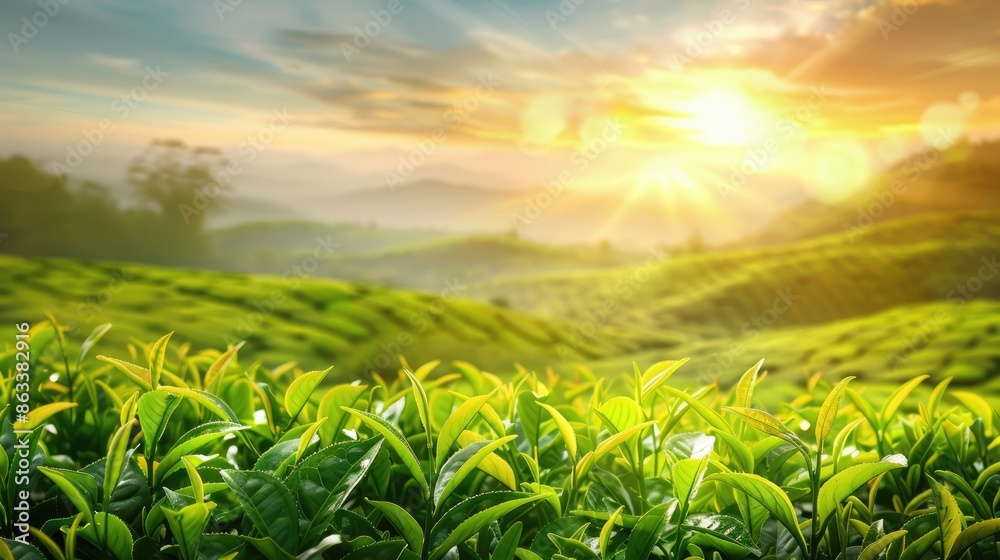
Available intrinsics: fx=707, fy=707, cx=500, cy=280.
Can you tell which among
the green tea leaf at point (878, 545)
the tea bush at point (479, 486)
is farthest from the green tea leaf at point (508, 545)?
the green tea leaf at point (878, 545)

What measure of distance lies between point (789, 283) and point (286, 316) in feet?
9.69

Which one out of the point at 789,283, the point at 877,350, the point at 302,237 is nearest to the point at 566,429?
the point at 877,350

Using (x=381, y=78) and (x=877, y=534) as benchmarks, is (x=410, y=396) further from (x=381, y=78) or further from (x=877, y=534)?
(x=381, y=78)

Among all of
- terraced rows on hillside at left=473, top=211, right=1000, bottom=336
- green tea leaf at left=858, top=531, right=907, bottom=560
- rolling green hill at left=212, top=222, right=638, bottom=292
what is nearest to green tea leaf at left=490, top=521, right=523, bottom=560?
green tea leaf at left=858, top=531, right=907, bottom=560

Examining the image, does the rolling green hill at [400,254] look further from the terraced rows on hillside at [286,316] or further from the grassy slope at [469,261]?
the terraced rows on hillside at [286,316]

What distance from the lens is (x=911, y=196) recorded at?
457 cm

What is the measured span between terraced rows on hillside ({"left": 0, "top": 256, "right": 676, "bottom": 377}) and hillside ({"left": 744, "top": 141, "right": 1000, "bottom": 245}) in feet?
5.45

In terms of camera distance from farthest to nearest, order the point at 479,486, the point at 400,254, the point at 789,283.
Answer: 1. the point at 400,254
2. the point at 789,283
3. the point at 479,486

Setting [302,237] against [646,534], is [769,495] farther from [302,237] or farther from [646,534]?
[302,237]

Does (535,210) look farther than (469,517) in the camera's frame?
Yes

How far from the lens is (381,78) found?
441cm

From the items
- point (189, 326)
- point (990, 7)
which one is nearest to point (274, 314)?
point (189, 326)

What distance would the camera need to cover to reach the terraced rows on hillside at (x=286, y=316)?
3.21m

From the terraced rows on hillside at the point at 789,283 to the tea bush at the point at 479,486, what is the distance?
3.60 metres
